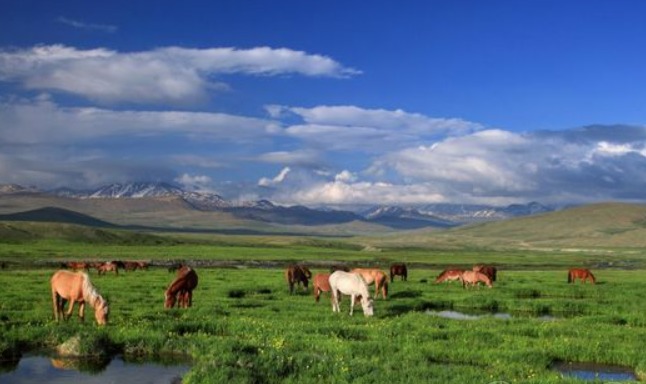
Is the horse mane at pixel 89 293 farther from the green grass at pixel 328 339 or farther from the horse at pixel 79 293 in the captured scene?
the green grass at pixel 328 339

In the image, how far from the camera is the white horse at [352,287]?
2591 cm

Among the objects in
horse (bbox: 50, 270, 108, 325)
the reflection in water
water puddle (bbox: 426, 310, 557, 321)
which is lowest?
water puddle (bbox: 426, 310, 557, 321)

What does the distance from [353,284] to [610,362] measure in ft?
34.3

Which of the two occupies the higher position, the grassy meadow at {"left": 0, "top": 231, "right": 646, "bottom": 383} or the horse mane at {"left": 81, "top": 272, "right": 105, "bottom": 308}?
the horse mane at {"left": 81, "top": 272, "right": 105, "bottom": 308}

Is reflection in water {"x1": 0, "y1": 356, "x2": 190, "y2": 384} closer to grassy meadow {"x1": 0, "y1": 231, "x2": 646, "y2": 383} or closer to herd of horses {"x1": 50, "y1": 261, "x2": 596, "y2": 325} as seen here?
grassy meadow {"x1": 0, "y1": 231, "x2": 646, "y2": 383}

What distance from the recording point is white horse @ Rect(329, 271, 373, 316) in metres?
25.9

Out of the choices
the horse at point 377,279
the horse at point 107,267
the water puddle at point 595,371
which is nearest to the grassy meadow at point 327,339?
the water puddle at point 595,371

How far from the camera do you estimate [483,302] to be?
34688 millimetres

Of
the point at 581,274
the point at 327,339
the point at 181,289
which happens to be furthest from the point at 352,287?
the point at 581,274

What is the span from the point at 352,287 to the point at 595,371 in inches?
417

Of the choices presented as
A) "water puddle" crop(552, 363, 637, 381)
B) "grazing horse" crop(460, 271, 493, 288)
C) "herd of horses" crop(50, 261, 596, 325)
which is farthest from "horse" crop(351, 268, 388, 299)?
"water puddle" crop(552, 363, 637, 381)

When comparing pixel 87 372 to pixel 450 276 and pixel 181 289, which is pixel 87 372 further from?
pixel 450 276

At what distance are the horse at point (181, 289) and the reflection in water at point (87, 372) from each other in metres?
9.15

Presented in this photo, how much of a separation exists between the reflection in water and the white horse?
10510 millimetres
